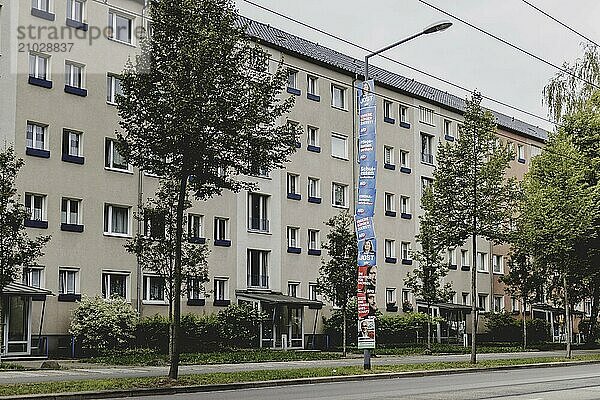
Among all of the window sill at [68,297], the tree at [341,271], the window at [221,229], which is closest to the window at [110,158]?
the window sill at [68,297]

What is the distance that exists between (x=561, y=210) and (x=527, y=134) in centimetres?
3255

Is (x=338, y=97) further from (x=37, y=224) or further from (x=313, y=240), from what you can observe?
(x=37, y=224)

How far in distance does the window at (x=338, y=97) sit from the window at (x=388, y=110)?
3.86 m

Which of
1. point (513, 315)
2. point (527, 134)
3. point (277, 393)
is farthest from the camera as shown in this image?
point (527, 134)

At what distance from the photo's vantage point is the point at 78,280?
122 ft

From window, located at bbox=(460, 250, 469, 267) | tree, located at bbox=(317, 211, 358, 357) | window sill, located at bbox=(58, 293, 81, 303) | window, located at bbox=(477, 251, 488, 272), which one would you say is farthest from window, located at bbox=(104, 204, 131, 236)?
window, located at bbox=(477, 251, 488, 272)

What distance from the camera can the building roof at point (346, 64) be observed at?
158 feet

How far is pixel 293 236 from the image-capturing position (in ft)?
160

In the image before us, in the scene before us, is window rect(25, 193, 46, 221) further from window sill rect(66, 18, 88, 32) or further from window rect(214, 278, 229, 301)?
window rect(214, 278, 229, 301)

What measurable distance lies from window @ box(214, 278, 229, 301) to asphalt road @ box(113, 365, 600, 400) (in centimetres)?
1904

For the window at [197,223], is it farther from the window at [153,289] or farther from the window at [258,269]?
the window at [258,269]

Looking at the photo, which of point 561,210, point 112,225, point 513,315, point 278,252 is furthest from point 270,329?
point 513,315

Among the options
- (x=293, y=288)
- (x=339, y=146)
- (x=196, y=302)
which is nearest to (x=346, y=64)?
(x=339, y=146)

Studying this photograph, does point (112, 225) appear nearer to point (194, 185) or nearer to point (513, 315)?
point (194, 185)
